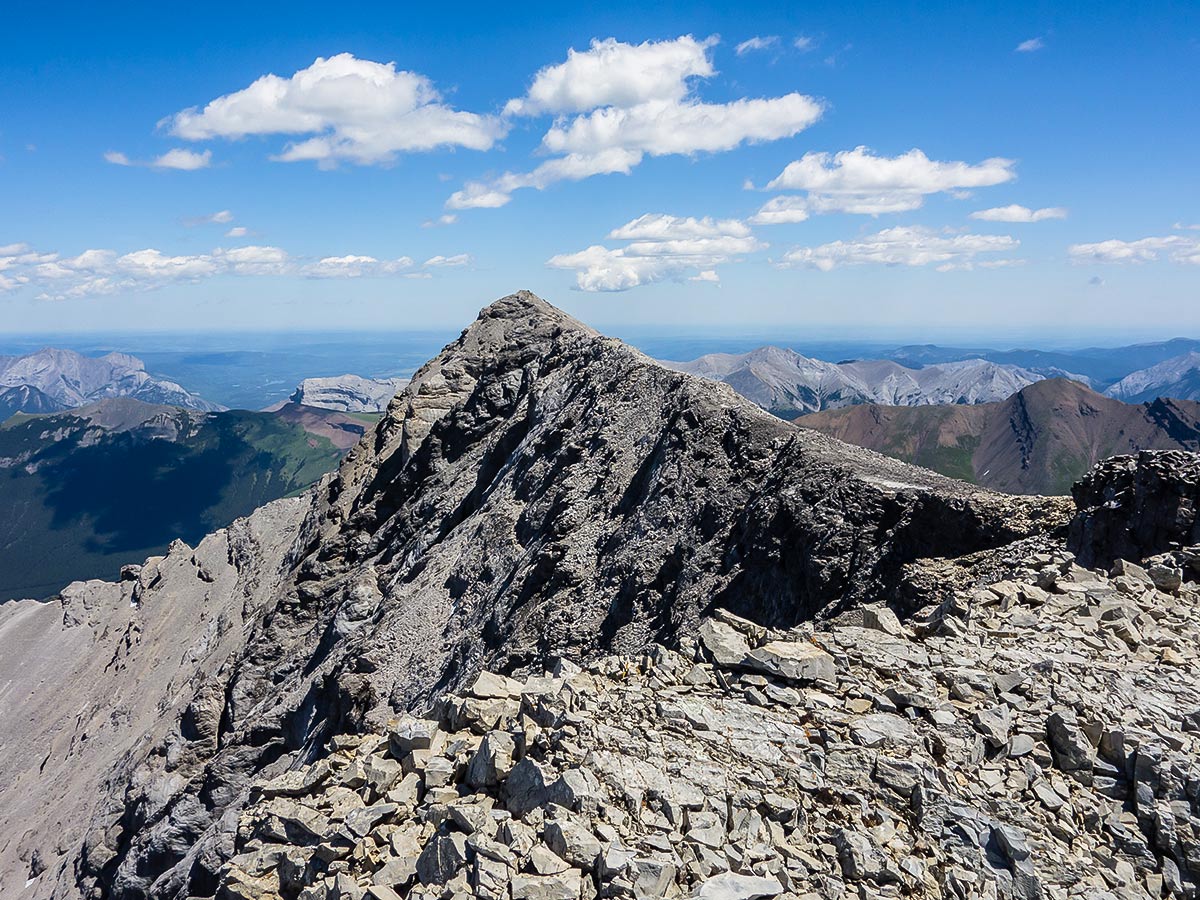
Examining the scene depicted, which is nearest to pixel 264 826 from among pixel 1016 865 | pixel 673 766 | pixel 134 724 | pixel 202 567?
pixel 673 766

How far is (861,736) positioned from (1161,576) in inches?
427

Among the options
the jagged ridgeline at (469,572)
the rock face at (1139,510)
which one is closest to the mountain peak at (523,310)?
the jagged ridgeline at (469,572)

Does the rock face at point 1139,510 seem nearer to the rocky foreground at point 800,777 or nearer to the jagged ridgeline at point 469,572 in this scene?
the jagged ridgeline at point 469,572

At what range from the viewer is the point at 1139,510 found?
22.2 m

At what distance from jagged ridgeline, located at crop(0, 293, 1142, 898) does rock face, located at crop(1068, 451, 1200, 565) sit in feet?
7.26

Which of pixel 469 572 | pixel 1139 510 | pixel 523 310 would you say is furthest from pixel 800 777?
pixel 523 310

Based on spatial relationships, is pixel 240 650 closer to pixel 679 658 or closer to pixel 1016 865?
pixel 679 658

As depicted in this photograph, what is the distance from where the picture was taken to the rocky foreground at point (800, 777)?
1245cm

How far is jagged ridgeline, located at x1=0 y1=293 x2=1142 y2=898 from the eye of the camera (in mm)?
31688

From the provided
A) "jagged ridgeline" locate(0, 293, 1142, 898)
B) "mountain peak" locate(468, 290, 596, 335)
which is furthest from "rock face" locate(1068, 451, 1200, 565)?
"mountain peak" locate(468, 290, 596, 335)

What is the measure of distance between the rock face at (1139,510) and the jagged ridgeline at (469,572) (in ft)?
7.26

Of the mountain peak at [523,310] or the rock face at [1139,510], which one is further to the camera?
the mountain peak at [523,310]

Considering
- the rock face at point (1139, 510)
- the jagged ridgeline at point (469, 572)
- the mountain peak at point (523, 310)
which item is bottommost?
the jagged ridgeline at point (469, 572)

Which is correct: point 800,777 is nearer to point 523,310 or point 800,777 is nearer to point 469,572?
point 469,572
